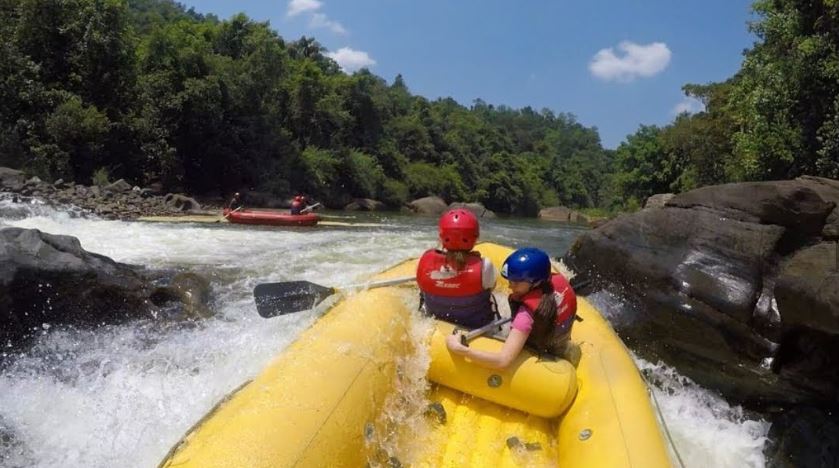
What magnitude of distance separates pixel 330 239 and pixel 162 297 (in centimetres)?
742

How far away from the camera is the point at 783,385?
5.48 meters

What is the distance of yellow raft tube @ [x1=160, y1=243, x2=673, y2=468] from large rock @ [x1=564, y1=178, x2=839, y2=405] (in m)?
2.44

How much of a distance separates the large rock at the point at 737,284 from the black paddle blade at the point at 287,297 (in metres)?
3.39

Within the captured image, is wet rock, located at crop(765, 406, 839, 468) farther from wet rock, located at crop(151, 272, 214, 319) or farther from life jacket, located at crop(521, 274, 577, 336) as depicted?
wet rock, located at crop(151, 272, 214, 319)

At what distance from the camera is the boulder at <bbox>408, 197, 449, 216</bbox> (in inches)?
1492

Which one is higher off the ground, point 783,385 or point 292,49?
point 292,49

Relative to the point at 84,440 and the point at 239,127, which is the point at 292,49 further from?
the point at 84,440

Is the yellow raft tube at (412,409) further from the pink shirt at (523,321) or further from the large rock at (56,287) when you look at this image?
the large rock at (56,287)

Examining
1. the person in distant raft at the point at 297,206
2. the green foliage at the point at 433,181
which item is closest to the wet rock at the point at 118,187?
the person in distant raft at the point at 297,206

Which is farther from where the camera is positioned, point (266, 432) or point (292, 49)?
point (292, 49)

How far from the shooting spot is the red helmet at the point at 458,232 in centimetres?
352

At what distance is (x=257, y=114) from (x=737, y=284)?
81.7 ft

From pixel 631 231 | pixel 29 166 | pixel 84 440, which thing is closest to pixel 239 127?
pixel 29 166

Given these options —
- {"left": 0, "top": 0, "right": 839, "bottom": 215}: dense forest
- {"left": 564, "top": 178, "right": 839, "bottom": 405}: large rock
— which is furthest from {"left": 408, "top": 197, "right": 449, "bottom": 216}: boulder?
{"left": 564, "top": 178, "right": 839, "bottom": 405}: large rock
